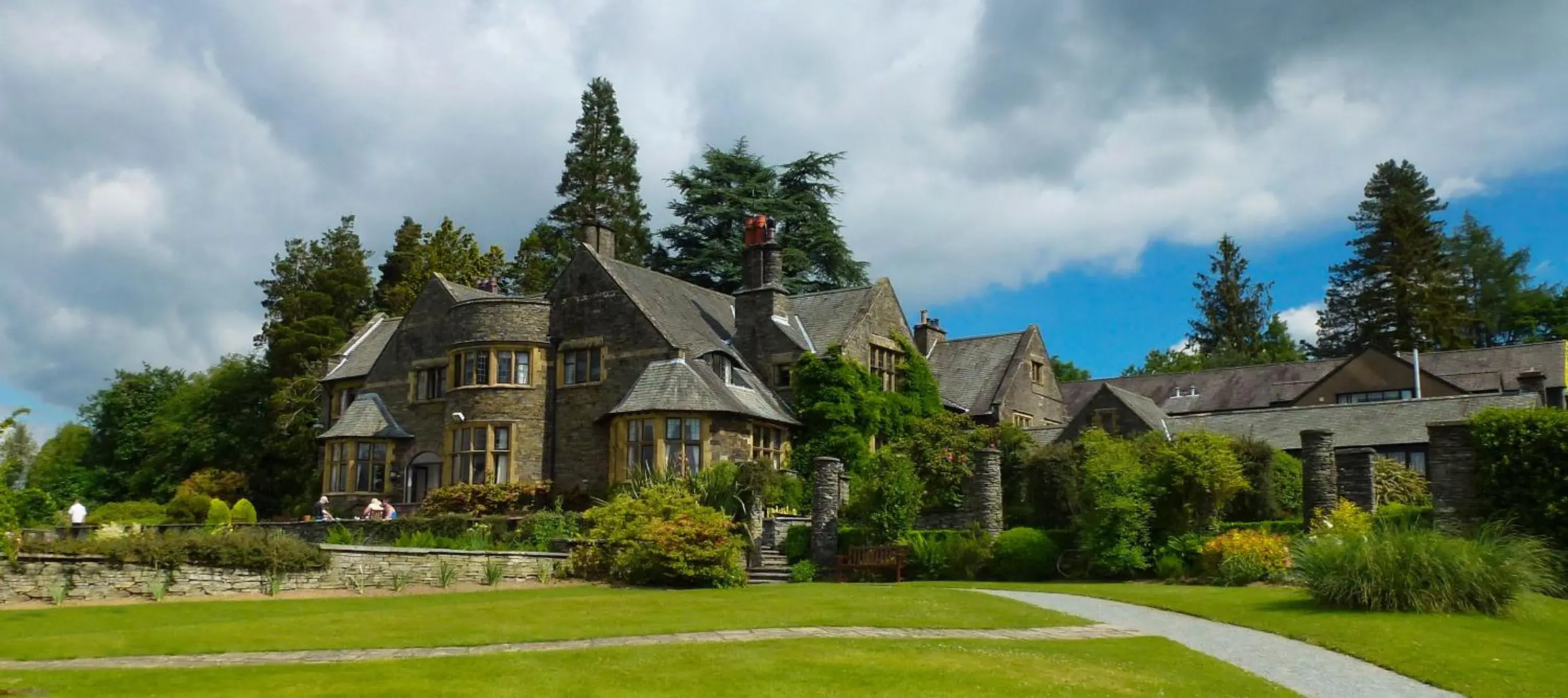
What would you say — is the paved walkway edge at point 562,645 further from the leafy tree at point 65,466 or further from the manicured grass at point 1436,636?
the leafy tree at point 65,466

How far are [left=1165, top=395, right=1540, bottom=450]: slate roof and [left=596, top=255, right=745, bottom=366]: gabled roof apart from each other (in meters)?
15.2

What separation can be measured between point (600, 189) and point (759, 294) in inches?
1170

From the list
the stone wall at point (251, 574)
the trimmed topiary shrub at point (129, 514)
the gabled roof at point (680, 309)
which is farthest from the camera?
the trimmed topiary shrub at point (129, 514)

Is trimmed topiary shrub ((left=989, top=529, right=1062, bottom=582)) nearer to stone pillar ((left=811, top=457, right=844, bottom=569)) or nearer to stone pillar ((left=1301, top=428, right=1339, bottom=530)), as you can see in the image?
stone pillar ((left=811, top=457, right=844, bottom=569))

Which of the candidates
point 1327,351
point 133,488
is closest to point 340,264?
point 133,488

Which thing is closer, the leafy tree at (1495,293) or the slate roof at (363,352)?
the slate roof at (363,352)

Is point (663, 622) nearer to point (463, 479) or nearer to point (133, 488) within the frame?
point (463, 479)

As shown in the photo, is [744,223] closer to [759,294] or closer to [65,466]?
[759,294]

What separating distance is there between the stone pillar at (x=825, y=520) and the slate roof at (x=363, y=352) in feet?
67.2

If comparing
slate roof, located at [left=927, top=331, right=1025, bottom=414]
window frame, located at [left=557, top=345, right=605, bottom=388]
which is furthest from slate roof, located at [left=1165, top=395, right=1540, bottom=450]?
window frame, located at [left=557, top=345, right=605, bottom=388]

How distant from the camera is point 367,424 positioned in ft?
134

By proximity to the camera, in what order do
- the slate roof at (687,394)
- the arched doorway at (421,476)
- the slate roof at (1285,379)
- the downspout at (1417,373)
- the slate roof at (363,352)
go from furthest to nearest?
1. the slate roof at (1285,379)
2. the downspout at (1417,373)
3. the slate roof at (363,352)
4. the arched doorway at (421,476)
5. the slate roof at (687,394)

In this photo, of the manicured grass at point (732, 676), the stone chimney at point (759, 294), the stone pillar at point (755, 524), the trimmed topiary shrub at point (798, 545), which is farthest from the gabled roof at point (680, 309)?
the manicured grass at point (732, 676)

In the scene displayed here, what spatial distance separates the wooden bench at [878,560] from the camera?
28.6 metres
